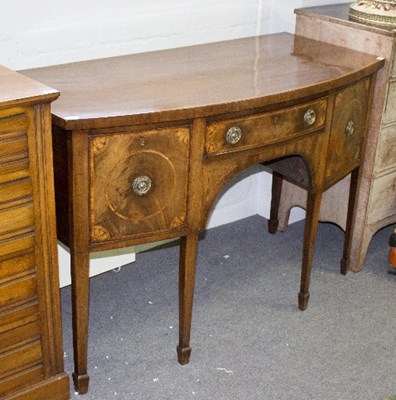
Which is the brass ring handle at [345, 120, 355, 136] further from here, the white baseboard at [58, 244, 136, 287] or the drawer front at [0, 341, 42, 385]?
the drawer front at [0, 341, 42, 385]

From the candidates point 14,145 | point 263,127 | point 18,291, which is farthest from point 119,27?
point 18,291

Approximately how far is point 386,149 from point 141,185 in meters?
1.23

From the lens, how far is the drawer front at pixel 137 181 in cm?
209

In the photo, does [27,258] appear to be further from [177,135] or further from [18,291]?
[177,135]

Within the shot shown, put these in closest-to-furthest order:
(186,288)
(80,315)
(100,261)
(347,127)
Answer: (80,315) → (186,288) → (347,127) → (100,261)

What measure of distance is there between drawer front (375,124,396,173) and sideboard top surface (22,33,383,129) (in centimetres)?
31

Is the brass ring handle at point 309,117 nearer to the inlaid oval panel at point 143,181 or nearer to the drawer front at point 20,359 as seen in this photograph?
the inlaid oval panel at point 143,181

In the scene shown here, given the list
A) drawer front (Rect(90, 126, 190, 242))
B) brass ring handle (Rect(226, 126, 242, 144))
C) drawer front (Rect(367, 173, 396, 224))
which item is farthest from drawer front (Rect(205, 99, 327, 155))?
drawer front (Rect(367, 173, 396, 224))

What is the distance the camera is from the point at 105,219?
216 centimetres

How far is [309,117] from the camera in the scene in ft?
8.18

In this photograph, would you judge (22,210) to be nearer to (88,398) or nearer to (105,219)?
(105,219)

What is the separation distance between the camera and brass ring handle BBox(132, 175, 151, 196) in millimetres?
2166

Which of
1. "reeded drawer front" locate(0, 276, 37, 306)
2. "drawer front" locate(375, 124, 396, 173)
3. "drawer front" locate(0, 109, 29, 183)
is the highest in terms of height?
"drawer front" locate(0, 109, 29, 183)

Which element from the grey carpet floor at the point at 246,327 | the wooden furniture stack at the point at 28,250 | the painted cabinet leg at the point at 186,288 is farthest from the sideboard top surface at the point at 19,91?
the grey carpet floor at the point at 246,327
